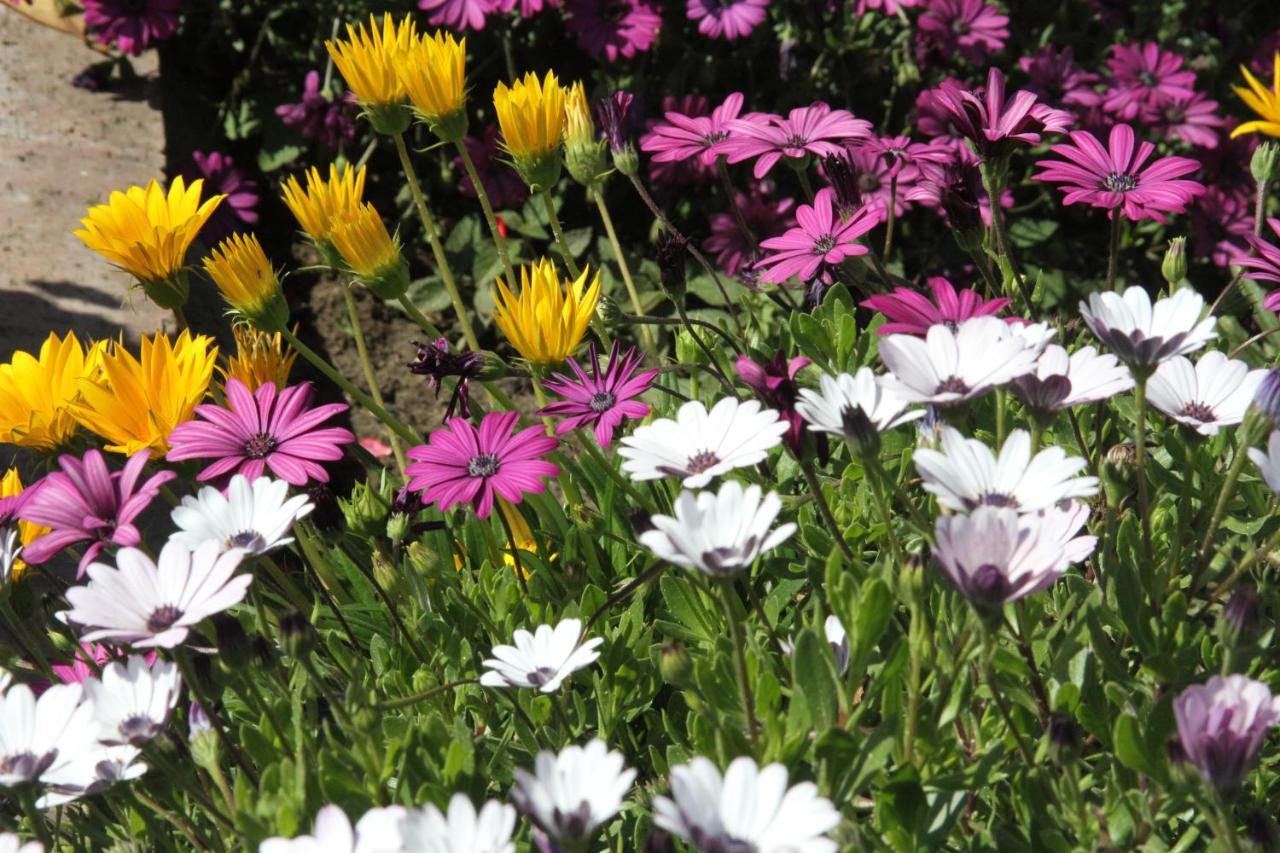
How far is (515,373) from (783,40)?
1.57 meters

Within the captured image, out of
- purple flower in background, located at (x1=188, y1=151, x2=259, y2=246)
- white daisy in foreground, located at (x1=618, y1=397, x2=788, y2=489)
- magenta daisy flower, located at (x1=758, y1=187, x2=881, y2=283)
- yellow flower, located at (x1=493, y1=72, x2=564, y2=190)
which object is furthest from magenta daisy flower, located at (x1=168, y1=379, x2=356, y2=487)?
purple flower in background, located at (x1=188, y1=151, x2=259, y2=246)

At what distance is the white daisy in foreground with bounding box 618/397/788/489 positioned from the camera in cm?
108

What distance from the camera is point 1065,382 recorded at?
1.06 metres

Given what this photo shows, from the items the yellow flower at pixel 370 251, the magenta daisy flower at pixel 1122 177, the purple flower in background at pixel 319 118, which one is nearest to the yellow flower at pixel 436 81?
the yellow flower at pixel 370 251

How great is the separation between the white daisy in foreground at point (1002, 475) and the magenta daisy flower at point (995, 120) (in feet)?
1.71

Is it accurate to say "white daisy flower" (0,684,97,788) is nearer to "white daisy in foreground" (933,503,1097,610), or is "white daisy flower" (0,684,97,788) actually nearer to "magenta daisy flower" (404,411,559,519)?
"magenta daisy flower" (404,411,559,519)

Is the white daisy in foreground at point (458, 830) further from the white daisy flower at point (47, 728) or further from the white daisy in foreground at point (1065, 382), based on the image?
the white daisy in foreground at point (1065, 382)

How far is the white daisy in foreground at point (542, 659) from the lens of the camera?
1134mm

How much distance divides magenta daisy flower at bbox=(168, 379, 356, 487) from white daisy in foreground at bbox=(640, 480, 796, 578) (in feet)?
1.47

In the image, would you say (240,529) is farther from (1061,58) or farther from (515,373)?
(1061,58)

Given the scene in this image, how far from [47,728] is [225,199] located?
77.2 inches

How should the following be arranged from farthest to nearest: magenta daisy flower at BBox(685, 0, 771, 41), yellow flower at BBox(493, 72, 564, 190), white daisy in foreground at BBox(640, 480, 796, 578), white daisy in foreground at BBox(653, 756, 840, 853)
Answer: magenta daisy flower at BBox(685, 0, 771, 41) < yellow flower at BBox(493, 72, 564, 190) < white daisy in foreground at BBox(640, 480, 796, 578) < white daisy in foreground at BBox(653, 756, 840, 853)

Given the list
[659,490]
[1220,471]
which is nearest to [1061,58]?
[1220,471]

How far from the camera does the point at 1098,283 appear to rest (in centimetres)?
279
